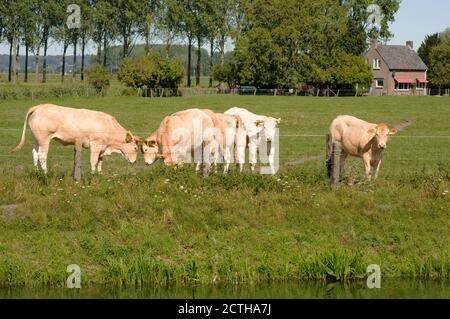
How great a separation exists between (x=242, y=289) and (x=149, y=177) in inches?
198

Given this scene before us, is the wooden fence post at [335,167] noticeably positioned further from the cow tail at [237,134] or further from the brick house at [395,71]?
the brick house at [395,71]

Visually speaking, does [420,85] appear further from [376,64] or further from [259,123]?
[259,123]

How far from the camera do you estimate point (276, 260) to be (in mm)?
14617

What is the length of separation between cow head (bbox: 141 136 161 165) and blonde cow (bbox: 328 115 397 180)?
15.3 ft

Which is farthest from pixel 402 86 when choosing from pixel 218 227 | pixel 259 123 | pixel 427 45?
pixel 218 227

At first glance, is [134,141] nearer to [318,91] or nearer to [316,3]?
[318,91]

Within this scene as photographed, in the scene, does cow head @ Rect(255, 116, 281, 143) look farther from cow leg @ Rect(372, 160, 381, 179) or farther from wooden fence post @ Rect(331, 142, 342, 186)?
wooden fence post @ Rect(331, 142, 342, 186)

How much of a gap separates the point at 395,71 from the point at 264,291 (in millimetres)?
105480

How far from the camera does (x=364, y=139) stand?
19875 mm

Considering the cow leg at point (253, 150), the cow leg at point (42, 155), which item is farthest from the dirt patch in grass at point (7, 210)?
the cow leg at point (253, 150)

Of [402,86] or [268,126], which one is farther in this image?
[402,86]

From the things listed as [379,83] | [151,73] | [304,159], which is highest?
[379,83]

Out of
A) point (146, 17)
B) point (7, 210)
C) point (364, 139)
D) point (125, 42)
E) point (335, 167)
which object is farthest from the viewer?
point (125, 42)

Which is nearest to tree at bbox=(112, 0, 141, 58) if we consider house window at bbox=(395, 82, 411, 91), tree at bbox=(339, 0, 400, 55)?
tree at bbox=(339, 0, 400, 55)
